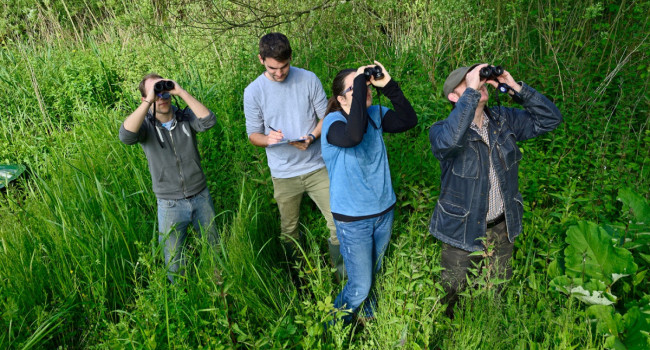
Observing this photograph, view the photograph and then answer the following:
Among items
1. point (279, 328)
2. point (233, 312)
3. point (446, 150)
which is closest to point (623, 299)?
point (446, 150)

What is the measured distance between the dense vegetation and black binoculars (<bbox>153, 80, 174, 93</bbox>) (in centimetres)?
92

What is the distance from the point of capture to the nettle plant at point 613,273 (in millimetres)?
2205

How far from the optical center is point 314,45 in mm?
5617

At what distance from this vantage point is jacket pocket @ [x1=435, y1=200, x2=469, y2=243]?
2.41m

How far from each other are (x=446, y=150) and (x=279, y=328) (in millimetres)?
1303

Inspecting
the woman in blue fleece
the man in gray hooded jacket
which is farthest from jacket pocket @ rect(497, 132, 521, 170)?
the man in gray hooded jacket

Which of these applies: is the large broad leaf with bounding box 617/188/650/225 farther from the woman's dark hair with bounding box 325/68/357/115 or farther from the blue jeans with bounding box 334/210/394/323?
the woman's dark hair with bounding box 325/68/357/115

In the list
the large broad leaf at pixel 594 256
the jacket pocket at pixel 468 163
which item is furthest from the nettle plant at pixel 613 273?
the jacket pocket at pixel 468 163

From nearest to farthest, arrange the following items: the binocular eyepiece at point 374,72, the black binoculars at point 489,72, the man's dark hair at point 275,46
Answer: the black binoculars at point 489,72 < the binocular eyepiece at point 374,72 < the man's dark hair at point 275,46

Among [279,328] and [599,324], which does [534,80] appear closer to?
[599,324]

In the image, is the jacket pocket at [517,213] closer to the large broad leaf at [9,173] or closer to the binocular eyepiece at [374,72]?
the binocular eyepiece at [374,72]

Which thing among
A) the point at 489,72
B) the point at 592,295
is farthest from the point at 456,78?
the point at 592,295

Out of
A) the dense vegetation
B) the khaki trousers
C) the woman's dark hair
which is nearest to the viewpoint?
the dense vegetation

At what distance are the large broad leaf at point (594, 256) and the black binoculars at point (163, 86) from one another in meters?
2.65
